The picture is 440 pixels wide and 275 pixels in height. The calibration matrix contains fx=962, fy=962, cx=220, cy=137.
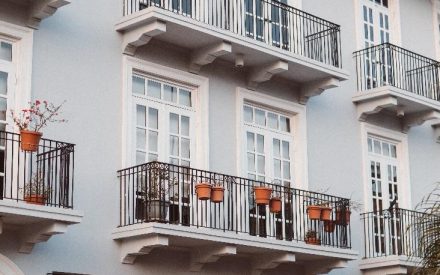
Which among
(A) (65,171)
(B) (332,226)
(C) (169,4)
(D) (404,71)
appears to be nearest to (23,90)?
(A) (65,171)

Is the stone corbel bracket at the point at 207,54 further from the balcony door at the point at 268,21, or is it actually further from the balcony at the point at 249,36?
the balcony door at the point at 268,21

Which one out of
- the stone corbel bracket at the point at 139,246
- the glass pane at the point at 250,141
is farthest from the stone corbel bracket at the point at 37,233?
the glass pane at the point at 250,141

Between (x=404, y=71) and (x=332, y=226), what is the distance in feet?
17.8

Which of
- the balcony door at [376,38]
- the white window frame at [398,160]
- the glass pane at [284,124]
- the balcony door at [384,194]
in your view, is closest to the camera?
the glass pane at [284,124]

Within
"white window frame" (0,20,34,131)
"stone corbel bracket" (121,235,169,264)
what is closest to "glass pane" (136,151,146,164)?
"stone corbel bracket" (121,235,169,264)

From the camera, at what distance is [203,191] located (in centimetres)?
1720

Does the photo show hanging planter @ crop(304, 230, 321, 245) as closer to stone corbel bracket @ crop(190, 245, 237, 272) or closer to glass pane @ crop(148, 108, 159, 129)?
stone corbel bracket @ crop(190, 245, 237, 272)

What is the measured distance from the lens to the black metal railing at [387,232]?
21953mm

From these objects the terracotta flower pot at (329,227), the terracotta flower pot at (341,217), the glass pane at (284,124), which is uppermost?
the glass pane at (284,124)

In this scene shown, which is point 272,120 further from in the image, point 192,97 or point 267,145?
point 192,97

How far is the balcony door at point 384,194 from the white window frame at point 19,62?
915 cm

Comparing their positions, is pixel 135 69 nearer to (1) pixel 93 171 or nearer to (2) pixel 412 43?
(1) pixel 93 171

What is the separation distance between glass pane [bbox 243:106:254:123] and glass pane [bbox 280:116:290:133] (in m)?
0.95

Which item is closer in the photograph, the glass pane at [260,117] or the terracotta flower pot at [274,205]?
the terracotta flower pot at [274,205]
